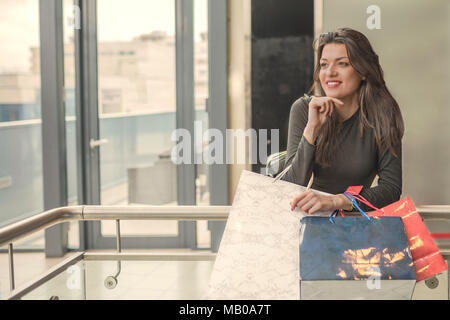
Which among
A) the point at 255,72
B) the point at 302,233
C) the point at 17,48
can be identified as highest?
the point at 17,48

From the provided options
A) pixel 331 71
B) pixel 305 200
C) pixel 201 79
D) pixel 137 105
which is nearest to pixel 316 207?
pixel 305 200

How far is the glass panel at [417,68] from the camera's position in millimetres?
2744

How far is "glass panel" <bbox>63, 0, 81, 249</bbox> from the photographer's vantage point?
11.3ft

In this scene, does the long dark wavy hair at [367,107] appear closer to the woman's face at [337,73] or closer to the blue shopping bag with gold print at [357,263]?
the woman's face at [337,73]

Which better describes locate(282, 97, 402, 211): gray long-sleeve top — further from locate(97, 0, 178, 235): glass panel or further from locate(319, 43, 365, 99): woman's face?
locate(97, 0, 178, 235): glass panel

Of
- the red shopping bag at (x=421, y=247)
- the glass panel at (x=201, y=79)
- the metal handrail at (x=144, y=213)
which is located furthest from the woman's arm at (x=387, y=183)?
the glass panel at (x=201, y=79)

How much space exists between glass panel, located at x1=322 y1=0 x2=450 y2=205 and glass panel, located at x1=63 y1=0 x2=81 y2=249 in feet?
6.21

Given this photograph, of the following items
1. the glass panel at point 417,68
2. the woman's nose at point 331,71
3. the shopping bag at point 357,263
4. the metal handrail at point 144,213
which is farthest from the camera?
the glass panel at point 417,68

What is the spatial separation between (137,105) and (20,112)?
88cm

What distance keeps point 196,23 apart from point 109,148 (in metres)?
1.19

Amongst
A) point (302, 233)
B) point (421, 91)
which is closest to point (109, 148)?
point (421, 91)

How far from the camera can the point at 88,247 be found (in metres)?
3.59

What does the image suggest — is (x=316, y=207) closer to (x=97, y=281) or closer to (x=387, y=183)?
(x=387, y=183)
